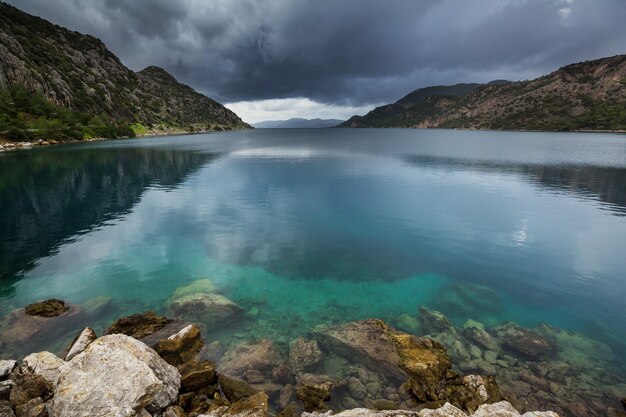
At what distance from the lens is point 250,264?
2898cm

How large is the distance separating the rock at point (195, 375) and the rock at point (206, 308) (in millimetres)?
5202

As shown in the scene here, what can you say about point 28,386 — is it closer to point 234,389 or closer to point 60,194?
point 234,389

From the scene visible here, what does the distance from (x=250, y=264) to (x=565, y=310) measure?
81.6 feet

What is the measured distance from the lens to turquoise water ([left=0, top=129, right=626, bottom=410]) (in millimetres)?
22297

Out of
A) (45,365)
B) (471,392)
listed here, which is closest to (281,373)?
(471,392)

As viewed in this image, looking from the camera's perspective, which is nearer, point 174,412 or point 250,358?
point 174,412

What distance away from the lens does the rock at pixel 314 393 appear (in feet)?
42.8

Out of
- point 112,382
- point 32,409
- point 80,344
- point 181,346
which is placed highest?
point 112,382

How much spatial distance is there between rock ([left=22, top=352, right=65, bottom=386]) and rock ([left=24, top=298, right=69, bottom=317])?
9.24m

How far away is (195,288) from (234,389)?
1204 cm

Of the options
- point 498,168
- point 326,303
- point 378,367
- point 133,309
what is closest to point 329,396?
→ point 378,367

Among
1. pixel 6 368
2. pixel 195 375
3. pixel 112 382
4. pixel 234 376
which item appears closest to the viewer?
pixel 112 382

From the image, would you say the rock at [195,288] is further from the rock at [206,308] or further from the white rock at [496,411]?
the white rock at [496,411]

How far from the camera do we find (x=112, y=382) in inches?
412
